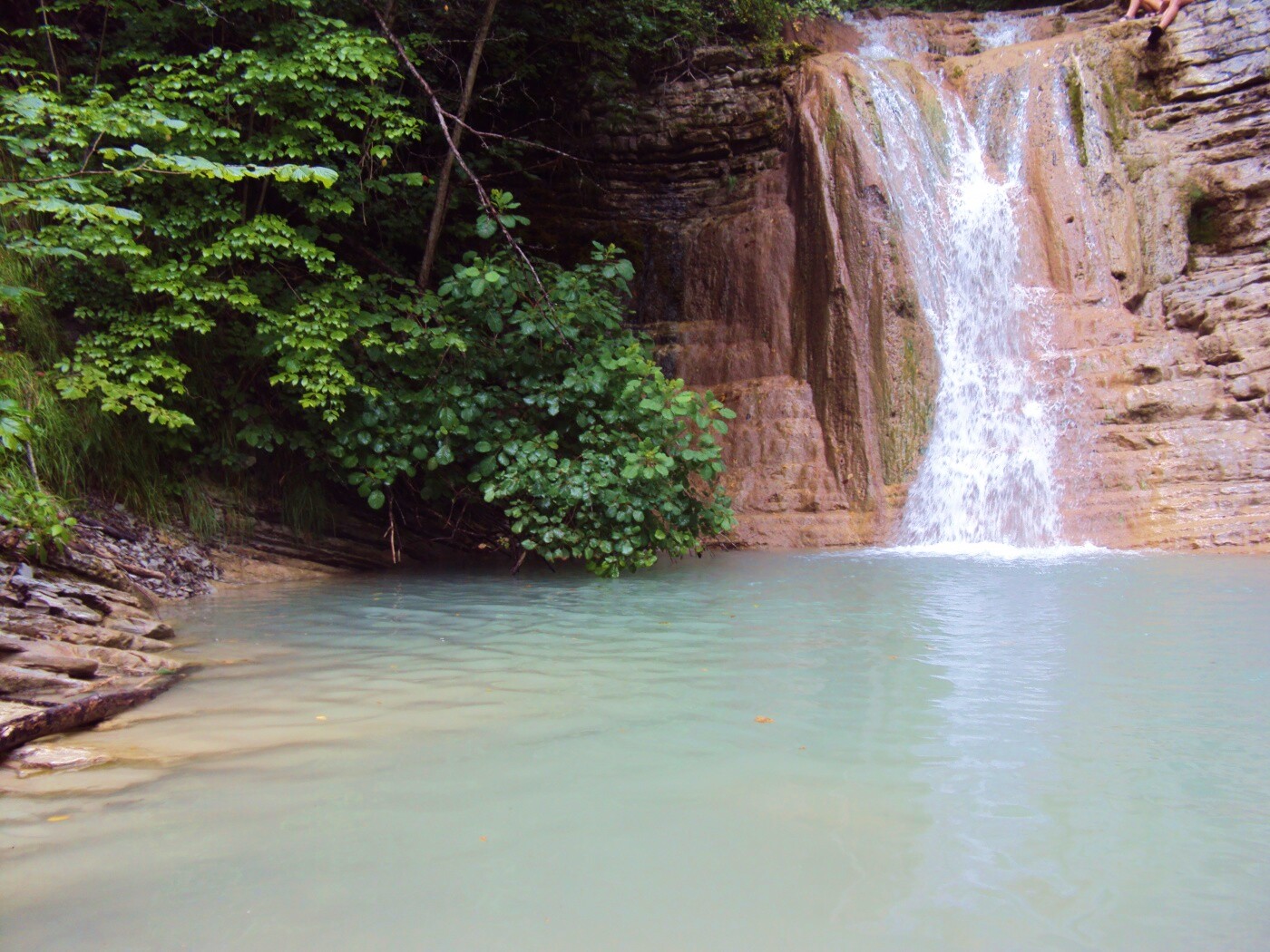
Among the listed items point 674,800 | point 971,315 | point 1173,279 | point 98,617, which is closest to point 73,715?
point 98,617

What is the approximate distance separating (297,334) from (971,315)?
7669 millimetres

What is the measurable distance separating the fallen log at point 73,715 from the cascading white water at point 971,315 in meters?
7.89

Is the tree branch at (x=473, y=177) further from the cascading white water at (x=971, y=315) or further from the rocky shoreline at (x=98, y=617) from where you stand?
the cascading white water at (x=971, y=315)

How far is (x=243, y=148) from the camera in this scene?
6406 millimetres

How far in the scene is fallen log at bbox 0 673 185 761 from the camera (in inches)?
116

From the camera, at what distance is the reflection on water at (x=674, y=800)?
193cm

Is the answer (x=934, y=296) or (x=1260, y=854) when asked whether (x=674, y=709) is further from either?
(x=934, y=296)

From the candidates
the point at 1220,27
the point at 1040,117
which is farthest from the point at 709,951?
the point at 1220,27

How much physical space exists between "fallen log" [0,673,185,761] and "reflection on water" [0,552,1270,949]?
0.42 ft

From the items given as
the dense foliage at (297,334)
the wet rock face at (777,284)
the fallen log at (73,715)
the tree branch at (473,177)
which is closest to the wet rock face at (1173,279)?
the wet rock face at (777,284)

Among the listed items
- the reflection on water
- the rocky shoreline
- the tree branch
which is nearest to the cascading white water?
the tree branch

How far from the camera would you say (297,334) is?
6473 mm

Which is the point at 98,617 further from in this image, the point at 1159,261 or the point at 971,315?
the point at 1159,261

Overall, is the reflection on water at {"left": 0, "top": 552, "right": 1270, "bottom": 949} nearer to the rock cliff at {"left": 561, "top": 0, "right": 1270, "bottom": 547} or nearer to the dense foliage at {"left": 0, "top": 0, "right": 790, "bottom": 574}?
the dense foliage at {"left": 0, "top": 0, "right": 790, "bottom": 574}
